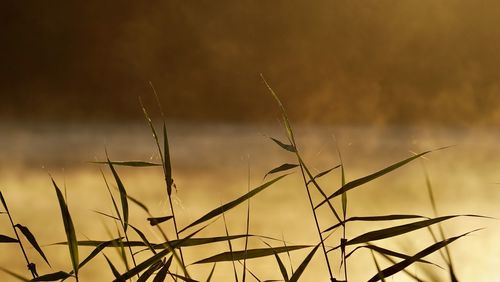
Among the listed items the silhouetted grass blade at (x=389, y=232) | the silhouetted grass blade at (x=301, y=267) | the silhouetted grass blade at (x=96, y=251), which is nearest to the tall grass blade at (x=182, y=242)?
the silhouetted grass blade at (x=96, y=251)

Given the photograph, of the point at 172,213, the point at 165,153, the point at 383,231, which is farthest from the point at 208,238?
the point at 383,231

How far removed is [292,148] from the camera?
1.44m

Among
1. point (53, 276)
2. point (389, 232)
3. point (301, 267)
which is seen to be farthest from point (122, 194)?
point (389, 232)

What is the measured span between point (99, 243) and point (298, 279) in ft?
1.33

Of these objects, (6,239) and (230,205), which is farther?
(6,239)

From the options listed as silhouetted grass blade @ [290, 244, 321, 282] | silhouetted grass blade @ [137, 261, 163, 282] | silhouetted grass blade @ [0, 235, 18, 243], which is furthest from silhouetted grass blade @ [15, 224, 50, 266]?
silhouetted grass blade @ [290, 244, 321, 282]

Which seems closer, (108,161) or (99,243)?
(108,161)

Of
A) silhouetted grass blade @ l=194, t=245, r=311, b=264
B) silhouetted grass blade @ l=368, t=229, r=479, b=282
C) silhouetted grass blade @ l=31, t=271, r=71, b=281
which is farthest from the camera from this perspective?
silhouetted grass blade @ l=31, t=271, r=71, b=281

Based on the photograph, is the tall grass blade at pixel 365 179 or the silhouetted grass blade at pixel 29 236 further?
the silhouetted grass blade at pixel 29 236

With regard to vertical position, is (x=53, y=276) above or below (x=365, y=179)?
below

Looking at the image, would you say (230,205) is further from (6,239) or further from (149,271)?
(6,239)

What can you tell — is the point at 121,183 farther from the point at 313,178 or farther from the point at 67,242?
the point at 313,178

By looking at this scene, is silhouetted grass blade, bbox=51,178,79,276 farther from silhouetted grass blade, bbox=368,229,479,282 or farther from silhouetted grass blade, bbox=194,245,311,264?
silhouetted grass blade, bbox=368,229,479,282

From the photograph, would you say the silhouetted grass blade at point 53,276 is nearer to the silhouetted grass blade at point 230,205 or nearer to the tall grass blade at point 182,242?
the tall grass blade at point 182,242
